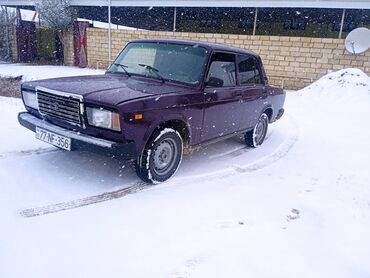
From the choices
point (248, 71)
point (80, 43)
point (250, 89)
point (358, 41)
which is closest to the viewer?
point (250, 89)

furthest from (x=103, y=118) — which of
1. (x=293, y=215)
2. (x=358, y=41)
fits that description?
(x=358, y=41)

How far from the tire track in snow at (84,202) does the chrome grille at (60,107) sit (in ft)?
2.76

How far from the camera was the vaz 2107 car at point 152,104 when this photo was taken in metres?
3.38

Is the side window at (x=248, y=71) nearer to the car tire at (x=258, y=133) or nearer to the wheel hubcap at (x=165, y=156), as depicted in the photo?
the car tire at (x=258, y=133)

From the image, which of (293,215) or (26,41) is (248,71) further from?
(26,41)

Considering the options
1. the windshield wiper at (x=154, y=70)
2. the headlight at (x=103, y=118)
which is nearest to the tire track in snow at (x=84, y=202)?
the headlight at (x=103, y=118)

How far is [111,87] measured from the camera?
3.76 meters

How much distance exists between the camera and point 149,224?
9.92 feet

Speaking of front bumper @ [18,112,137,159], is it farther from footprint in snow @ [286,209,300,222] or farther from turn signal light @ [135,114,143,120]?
footprint in snow @ [286,209,300,222]

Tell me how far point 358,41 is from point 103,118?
11566 mm

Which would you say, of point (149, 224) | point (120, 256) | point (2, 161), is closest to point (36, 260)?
point (120, 256)

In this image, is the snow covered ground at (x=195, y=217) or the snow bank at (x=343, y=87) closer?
the snow covered ground at (x=195, y=217)

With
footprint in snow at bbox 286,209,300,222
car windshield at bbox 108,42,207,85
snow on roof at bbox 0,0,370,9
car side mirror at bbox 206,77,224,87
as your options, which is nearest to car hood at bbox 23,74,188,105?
car windshield at bbox 108,42,207,85

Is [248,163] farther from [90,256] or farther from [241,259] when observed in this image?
[90,256]
